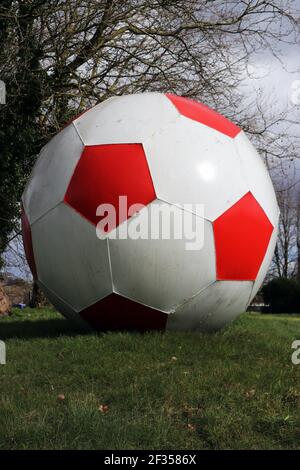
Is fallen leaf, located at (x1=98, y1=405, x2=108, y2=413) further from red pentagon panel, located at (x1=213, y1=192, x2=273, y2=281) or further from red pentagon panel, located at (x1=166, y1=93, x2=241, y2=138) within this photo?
red pentagon panel, located at (x1=166, y1=93, x2=241, y2=138)

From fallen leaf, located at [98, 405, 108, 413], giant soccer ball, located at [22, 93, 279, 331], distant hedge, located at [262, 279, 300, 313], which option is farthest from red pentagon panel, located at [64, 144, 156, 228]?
distant hedge, located at [262, 279, 300, 313]

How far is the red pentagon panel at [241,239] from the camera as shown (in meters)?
4.96

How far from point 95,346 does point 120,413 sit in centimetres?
140

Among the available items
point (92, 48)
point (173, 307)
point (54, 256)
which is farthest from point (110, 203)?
point (92, 48)

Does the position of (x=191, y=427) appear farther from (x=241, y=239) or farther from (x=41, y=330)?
(x=41, y=330)

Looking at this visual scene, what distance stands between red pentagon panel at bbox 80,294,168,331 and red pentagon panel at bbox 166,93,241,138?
1863mm

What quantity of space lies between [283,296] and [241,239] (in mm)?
21793

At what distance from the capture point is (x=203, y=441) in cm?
312

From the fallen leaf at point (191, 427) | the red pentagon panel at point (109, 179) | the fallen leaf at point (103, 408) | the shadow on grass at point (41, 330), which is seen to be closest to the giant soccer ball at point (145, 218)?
the red pentagon panel at point (109, 179)

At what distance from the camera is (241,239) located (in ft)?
16.6

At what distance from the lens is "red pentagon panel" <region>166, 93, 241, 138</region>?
5312 mm

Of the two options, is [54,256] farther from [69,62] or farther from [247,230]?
[69,62]

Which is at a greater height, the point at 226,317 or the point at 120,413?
the point at 226,317

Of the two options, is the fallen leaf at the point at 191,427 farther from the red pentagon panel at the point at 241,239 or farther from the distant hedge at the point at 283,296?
the distant hedge at the point at 283,296
